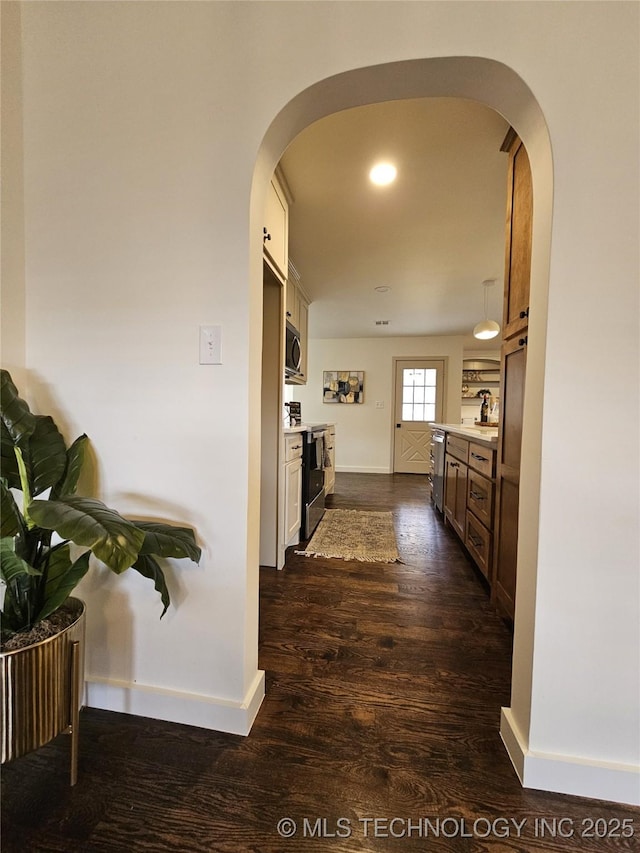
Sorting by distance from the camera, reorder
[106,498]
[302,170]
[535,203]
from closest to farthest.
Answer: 1. [535,203]
2. [106,498]
3. [302,170]

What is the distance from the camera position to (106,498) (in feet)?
3.82

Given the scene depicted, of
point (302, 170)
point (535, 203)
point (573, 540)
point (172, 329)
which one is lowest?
point (573, 540)

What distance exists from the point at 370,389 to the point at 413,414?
924 mm

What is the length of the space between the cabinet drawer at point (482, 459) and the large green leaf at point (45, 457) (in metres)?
1.91

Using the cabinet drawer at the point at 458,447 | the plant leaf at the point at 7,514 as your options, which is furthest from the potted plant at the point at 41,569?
the cabinet drawer at the point at 458,447

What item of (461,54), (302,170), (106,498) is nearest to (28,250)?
(106,498)

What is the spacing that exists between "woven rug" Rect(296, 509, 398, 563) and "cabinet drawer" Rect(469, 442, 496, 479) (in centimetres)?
88

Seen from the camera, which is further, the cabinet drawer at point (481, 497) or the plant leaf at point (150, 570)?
the cabinet drawer at point (481, 497)

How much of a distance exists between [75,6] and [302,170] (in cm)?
120

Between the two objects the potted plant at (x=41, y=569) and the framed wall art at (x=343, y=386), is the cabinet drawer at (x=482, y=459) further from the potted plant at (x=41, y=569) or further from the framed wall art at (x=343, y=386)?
the framed wall art at (x=343, y=386)

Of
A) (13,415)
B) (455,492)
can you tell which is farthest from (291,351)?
(13,415)

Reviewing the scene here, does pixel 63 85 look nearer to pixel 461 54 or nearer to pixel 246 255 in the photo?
pixel 246 255

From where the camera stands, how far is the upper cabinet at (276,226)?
1.94 meters

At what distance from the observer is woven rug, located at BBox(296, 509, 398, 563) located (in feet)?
8.41
